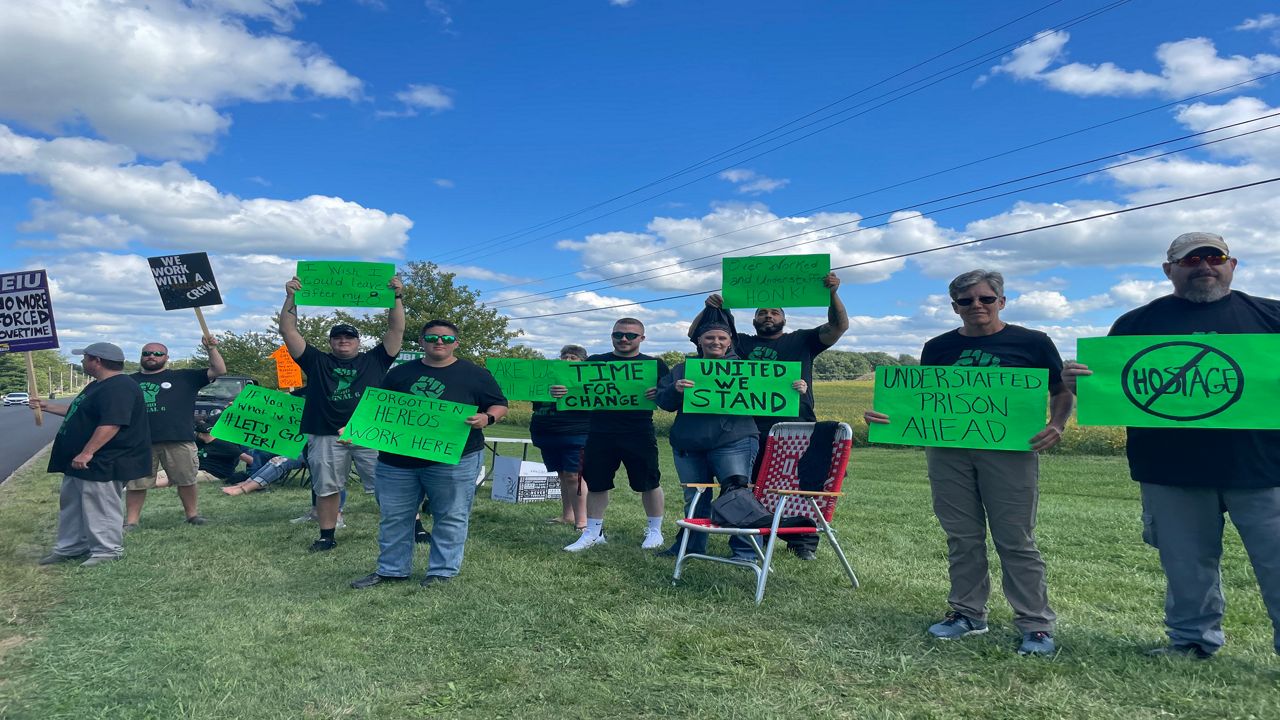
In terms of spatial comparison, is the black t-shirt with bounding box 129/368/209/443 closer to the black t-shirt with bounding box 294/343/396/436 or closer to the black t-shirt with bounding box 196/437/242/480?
the black t-shirt with bounding box 294/343/396/436

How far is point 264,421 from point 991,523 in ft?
21.6

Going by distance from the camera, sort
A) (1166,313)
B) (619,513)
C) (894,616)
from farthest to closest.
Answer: (619,513)
(894,616)
(1166,313)

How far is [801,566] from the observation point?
6148 mm

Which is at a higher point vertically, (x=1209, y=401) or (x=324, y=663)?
(x=1209, y=401)

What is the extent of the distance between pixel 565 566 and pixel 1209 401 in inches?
171

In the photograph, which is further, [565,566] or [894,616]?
[565,566]

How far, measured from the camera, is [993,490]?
4320 millimetres

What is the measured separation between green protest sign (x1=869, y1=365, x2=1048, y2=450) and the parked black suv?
13.0m

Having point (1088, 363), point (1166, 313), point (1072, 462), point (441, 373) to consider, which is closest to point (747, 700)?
point (1088, 363)

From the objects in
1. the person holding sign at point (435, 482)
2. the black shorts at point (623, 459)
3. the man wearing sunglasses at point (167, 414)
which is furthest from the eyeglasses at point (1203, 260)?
the man wearing sunglasses at point (167, 414)

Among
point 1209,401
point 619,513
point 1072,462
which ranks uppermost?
point 1209,401

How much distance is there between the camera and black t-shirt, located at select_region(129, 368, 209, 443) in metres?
8.15

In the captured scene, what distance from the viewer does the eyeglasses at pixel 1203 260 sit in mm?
3775

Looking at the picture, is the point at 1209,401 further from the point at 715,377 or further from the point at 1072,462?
the point at 1072,462
